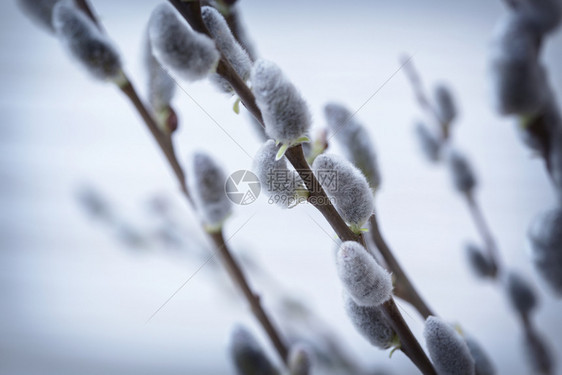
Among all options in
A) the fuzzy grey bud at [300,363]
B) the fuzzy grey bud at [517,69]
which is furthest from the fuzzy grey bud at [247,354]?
the fuzzy grey bud at [517,69]

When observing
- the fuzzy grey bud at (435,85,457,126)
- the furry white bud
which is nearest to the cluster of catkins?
the fuzzy grey bud at (435,85,457,126)

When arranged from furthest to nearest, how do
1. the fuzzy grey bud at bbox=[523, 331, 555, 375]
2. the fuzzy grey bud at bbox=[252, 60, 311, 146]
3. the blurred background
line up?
1. the blurred background
2. the fuzzy grey bud at bbox=[523, 331, 555, 375]
3. the fuzzy grey bud at bbox=[252, 60, 311, 146]

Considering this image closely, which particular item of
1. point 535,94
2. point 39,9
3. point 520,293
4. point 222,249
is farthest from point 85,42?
point 520,293

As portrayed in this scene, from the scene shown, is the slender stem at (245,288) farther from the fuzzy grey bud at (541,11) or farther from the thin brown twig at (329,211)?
the fuzzy grey bud at (541,11)

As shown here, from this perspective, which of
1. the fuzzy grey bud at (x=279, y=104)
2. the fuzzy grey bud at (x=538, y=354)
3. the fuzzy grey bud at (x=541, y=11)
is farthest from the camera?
the fuzzy grey bud at (x=538, y=354)

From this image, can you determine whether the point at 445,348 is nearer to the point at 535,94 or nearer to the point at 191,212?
the point at 535,94

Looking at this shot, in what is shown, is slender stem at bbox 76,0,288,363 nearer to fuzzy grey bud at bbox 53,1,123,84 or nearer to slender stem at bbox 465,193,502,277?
fuzzy grey bud at bbox 53,1,123,84

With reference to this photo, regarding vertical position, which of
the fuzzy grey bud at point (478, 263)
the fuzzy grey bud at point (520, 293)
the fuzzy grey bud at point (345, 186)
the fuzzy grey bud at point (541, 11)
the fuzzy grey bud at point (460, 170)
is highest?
the fuzzy grey bud at point (541, 11)
